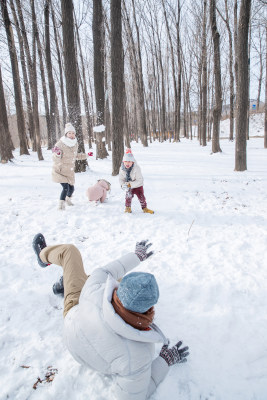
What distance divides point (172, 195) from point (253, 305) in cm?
383

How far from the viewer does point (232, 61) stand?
18.7 meters

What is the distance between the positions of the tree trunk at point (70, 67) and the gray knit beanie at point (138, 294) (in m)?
7.66

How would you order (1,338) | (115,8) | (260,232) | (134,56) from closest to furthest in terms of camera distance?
(1,338) → (260,232) → (115,8) → (134,56)

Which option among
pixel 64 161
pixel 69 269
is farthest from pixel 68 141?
pixel 69 269

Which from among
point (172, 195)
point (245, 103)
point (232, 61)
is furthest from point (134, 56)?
point (172, 195)

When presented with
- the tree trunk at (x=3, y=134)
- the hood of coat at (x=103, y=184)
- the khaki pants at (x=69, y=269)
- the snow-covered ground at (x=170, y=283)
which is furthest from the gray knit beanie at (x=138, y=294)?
the tree trunk at (x=3, y=134)

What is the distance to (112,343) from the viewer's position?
1380 millimetres

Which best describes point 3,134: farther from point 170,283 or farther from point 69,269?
point 170,283

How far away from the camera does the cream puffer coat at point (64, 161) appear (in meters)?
5.06

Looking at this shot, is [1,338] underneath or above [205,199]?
underneath

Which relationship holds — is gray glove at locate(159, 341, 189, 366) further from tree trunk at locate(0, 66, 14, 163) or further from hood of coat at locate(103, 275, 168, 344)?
tree trunk at locate(0, 66, 14, 163)

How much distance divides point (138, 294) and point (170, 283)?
1.76 m

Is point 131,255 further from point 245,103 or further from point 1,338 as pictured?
point 245,103

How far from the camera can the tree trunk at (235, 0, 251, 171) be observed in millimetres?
7082
